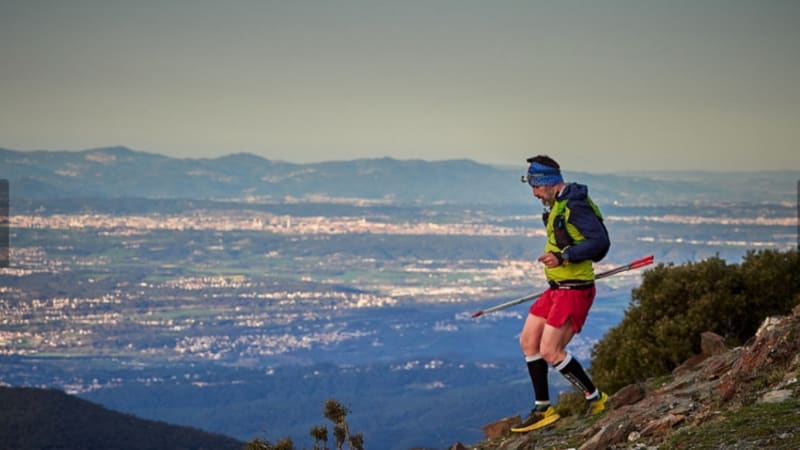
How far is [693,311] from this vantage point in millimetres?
23172

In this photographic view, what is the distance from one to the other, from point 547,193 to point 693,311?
10228 mm

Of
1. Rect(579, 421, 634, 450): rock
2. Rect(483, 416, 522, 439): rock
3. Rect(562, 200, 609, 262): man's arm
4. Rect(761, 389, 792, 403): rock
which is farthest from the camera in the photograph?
Rect(483, 416, 522, 439): rock

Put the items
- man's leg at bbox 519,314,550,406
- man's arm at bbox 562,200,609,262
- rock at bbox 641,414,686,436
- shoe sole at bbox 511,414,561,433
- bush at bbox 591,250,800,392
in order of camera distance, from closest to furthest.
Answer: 1. rock at bbox 641,414,686,436
2. man's arm at bbox 562,200,609,262
3. man's leg at bbox 519,314,550,406
4. shoe sole at bbox 511,414,561,433
5. bush at bbox 591,250,800,392

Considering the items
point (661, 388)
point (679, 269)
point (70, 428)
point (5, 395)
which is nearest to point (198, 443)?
point (70, 428)

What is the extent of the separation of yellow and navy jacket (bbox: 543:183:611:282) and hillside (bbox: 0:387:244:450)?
9165 cm

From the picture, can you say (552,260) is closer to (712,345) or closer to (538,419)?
(538,419)

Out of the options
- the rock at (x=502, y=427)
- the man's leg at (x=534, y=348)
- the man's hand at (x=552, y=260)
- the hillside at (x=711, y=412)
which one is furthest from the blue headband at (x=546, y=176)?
the rock at (x=502, y=427)

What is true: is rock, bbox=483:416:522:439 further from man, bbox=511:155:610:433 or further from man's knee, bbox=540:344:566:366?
man's knee, bbox=540:344:566:366

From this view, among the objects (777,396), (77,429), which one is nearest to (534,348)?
(777,396)

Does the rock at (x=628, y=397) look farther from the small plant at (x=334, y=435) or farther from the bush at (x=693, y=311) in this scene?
the bush at (x=693, y=311)

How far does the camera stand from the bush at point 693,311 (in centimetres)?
2278

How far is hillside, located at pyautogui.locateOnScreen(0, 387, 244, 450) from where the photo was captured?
353ft

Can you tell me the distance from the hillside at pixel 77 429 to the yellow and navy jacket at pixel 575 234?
9165 cm

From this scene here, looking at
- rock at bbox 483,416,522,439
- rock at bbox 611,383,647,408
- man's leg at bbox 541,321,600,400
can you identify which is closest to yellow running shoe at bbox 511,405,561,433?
man's leg at bbox 541,321,600,400
